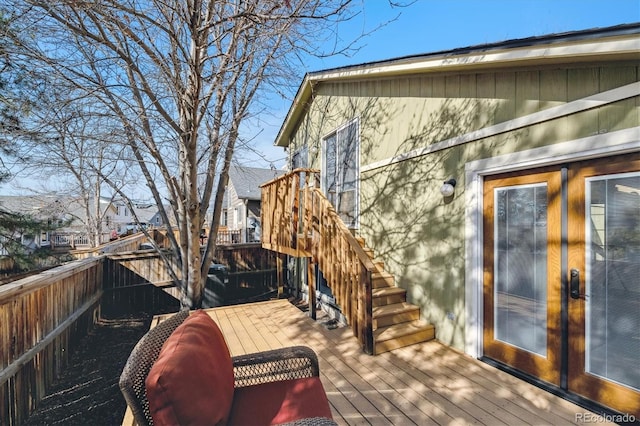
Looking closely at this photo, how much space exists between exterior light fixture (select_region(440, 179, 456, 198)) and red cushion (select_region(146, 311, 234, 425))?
3030 mm

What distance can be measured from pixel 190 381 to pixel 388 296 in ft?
11.0

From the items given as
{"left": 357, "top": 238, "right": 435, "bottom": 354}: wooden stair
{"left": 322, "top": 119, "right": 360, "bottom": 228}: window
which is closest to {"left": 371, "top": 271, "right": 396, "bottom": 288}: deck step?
{"left": 357, "top": 238, "right": 435, "bottom": 354}: wooden stair

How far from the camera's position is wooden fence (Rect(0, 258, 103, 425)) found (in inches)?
112

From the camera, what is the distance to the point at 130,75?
171 inches

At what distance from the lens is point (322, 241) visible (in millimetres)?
4672

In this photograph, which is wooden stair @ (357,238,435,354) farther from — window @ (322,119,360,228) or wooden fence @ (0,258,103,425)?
wooden fence @ (0,258,103,425)

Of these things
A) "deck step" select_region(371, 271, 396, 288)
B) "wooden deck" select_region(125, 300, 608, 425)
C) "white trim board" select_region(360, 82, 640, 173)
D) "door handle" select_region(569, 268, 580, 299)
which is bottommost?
"wooden deck" select_region(125, 300, 608, 425)

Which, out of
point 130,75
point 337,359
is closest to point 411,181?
point 337,359

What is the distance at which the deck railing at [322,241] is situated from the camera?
11.8 ft

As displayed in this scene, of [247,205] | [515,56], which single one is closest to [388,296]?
[515,56]

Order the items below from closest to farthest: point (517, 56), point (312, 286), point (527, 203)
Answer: point (517, 56) → point (527, 203) → point (312, 286)

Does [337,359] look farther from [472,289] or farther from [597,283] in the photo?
[597,283]

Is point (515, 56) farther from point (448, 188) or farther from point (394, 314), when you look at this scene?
point (394, 314)

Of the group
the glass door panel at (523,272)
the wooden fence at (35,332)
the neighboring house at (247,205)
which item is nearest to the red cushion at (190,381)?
the wooden fence at (35,332)
